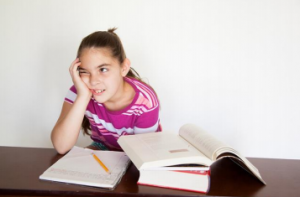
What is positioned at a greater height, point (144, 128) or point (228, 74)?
point (228, 74)

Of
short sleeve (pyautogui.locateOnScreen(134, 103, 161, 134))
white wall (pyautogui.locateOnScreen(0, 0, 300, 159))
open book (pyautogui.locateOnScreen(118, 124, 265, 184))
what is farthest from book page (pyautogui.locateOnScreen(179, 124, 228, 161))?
white wall (pyautogui.locateOnScreen(0, 0, 300, 159))

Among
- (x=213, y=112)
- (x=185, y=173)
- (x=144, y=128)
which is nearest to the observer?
(x=185, y=173)

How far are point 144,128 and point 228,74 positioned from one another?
0.80m

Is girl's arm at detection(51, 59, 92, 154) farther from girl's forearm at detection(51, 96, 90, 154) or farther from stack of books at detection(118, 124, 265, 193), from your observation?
stack of books at detection(118, 124, 265, 193)

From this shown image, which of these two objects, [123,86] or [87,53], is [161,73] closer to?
[123,86]

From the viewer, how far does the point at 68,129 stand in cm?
111

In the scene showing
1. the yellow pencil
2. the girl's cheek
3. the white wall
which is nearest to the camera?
the yellow pencil

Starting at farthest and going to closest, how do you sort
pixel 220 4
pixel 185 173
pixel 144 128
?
pixel 220 4 → pixel 144 128 → pixel 185 173

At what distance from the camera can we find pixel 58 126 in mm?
1125

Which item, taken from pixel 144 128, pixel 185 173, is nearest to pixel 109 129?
pixel 144 128

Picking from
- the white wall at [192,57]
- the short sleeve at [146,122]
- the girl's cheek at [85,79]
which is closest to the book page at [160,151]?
the short sleeve at [146,122]

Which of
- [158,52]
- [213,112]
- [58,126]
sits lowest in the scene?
[213,112]

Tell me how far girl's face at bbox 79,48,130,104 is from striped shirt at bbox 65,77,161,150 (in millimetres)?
99

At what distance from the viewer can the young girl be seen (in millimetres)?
1134
